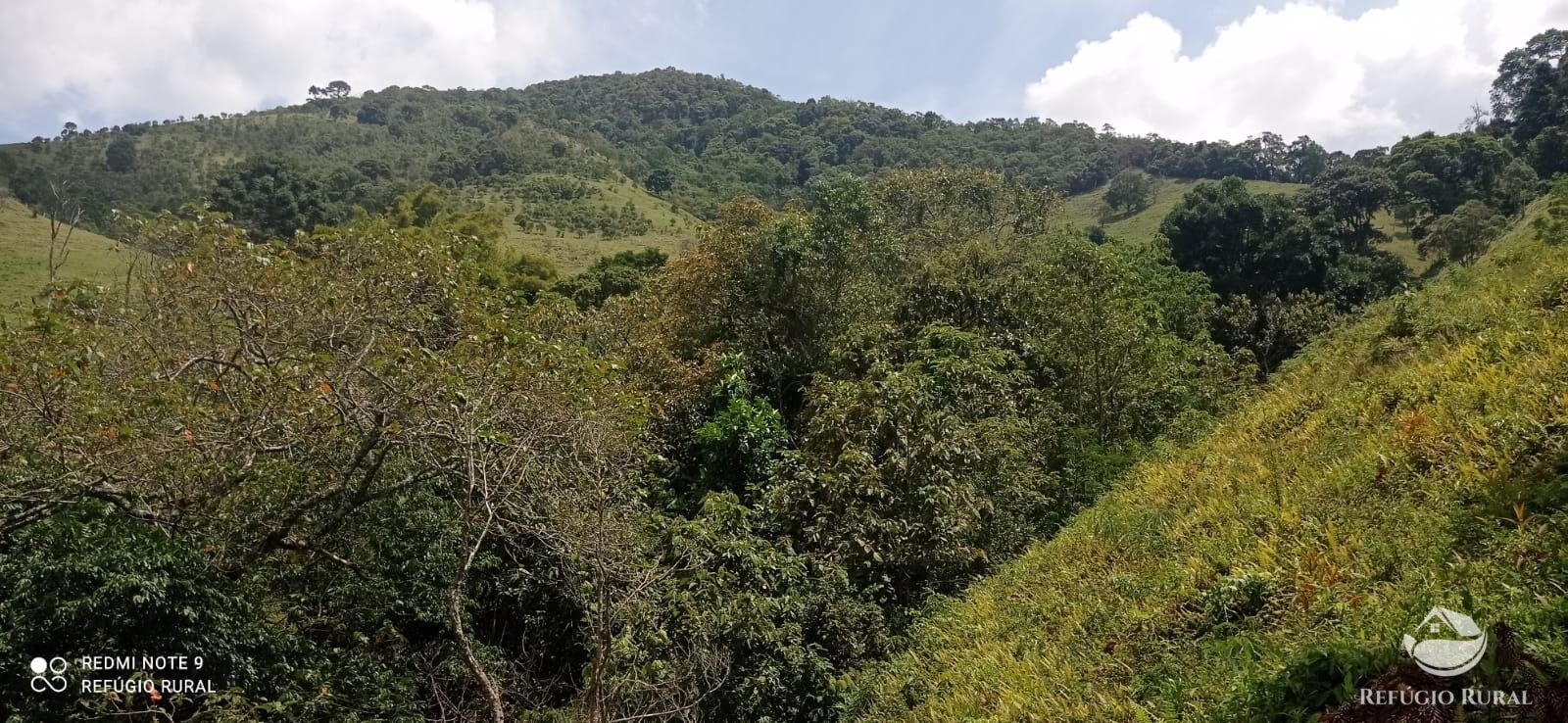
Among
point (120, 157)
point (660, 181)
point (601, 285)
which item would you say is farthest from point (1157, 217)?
point (120, 157)

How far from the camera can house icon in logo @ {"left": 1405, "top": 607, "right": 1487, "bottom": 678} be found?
9.37 feet

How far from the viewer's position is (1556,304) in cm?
602

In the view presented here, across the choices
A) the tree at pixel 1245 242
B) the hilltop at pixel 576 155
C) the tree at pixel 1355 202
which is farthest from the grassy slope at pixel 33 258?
the tree at pixel 1355 202

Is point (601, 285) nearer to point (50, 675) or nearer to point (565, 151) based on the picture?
point (50, 675)

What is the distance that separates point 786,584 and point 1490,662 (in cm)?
625

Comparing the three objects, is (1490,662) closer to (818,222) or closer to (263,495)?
(263,495)

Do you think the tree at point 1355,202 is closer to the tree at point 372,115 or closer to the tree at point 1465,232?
the tree at point 1465,232

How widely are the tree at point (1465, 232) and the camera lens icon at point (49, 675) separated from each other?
4327 centimetres

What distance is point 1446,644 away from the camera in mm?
2994

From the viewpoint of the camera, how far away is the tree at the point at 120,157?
6225 cm

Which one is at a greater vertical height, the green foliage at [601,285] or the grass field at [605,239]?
the grass field at [605,239]

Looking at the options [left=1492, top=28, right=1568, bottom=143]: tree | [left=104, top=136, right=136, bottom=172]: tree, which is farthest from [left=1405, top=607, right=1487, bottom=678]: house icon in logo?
[left=104, top=136, right=136, bottom=172]: tree

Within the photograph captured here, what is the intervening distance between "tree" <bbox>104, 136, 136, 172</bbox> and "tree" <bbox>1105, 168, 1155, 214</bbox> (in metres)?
82.6

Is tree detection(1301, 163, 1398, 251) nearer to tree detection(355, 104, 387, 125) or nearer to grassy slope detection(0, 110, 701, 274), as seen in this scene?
grassy slope detection(0, 110, 701, 274)
